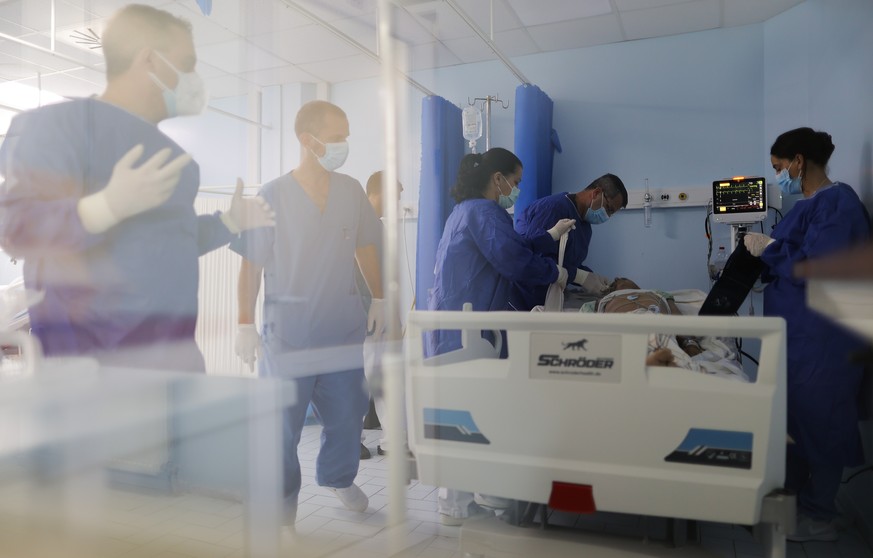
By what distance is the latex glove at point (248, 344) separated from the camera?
75.6 inches

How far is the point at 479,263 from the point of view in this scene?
8.43 ft

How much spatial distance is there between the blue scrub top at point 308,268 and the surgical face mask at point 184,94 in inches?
18.0

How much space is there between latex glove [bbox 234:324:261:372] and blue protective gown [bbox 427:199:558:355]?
0.83m

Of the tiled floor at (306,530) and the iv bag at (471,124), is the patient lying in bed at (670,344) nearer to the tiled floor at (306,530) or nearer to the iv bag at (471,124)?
the tiled floor at (306,530)

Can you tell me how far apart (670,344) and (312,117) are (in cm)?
158

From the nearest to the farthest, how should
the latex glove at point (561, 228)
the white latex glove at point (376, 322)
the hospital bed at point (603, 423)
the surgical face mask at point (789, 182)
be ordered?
the hospital bed at point (603, 423), the white latex glove at point (376, 322), the surgical face mask at point (789, 182), the latex glove at point (561, 228)

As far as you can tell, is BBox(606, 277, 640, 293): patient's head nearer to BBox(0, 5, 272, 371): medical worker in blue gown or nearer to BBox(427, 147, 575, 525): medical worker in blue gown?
BBox(427, 147, 575, 525): medical worker in blue gown

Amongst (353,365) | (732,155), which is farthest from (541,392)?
(732,155)

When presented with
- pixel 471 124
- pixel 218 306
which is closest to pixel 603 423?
pixel 218 306

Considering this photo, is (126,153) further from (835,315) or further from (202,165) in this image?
(835,315)

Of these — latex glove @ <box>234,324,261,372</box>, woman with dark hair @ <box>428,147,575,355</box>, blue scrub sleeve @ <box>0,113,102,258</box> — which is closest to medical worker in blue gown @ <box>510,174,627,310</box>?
woman with dark hair @ <box>428,147,575,355</box>

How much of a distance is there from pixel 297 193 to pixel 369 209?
1.09ft

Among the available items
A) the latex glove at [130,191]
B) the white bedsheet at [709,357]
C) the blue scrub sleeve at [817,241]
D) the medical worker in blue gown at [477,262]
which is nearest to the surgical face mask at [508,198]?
the medical worker in blue gown at [477,262]

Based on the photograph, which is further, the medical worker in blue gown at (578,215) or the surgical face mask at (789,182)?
the medical worker in blue gown at (578,215)
